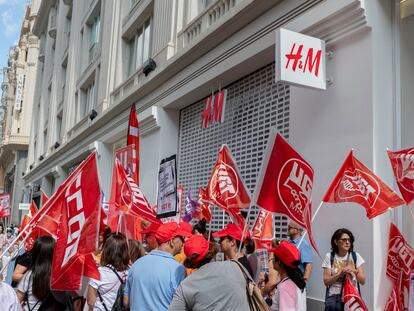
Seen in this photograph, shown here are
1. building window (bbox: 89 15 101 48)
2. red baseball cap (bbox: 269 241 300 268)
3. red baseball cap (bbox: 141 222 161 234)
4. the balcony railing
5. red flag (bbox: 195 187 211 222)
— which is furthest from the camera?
building window (bbox: 89 15 101 48)

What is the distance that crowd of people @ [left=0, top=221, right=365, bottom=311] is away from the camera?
10.6 ft

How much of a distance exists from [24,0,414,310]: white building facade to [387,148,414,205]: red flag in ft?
2.80

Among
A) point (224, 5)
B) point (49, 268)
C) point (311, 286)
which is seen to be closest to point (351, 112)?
point (311, 286)

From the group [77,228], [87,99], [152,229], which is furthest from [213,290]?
[87,99]

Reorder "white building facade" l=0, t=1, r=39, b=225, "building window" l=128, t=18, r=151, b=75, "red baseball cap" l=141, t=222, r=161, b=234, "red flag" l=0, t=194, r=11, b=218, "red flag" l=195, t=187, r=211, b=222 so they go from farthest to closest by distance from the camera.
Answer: "white building facade" l=0, t=1, r=39, b=225 → "red flag" l=0, t=194, r=11, b=218 → "building window" l=128, t=18, r=151, b=75 → "red flag" l=195, t=187, r=211, b=222 → "red baseball cap" l=141, t=222, r=161, b=234

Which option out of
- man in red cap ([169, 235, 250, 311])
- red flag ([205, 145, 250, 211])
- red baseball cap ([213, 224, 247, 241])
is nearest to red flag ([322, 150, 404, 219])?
red baseball cap ([213, 224, 247, 241])

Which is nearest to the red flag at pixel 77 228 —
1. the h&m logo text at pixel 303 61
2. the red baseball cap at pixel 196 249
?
the red baseball cap at pixel 196 249

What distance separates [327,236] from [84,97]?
17.7 meters

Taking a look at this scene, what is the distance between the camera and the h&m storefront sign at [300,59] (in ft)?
19.1

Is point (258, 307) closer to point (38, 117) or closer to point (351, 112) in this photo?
point (351, 112)

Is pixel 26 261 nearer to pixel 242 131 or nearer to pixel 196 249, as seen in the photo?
pixel 196 249

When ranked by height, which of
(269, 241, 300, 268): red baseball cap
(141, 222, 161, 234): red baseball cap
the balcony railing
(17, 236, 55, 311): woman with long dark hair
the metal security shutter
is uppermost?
the balcony railing

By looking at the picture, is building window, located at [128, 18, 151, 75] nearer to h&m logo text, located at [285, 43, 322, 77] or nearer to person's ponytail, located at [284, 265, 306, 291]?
h&m logo text, located at [285, 43, 322, 77]

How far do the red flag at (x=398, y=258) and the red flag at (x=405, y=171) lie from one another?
0.69 m
